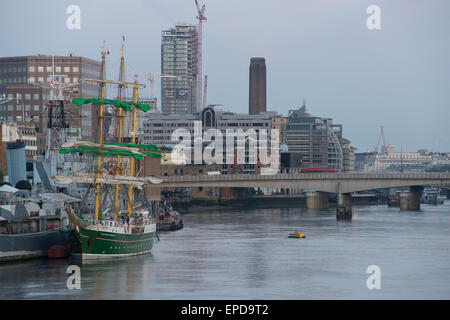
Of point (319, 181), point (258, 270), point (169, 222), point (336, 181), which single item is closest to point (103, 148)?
point (258, 270)

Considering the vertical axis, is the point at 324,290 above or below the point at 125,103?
below

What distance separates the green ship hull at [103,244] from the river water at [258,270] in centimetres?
89

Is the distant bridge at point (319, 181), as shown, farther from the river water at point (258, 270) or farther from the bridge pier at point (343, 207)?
the river water at point (258, 270)

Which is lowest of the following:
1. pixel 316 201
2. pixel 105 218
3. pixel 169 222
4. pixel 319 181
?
pixel 316 201

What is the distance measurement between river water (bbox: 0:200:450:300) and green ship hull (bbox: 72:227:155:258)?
895mm

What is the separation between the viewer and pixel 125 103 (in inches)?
2936

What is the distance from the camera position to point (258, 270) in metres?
63.3

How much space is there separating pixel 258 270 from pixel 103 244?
40.8 feet

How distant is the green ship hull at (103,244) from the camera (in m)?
66.2

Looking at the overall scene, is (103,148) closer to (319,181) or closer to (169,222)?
(169,222)

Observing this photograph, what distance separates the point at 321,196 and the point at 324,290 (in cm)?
12178

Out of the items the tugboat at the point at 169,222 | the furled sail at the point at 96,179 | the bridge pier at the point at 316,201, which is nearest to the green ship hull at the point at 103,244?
the furled sail at the point at 96,179
